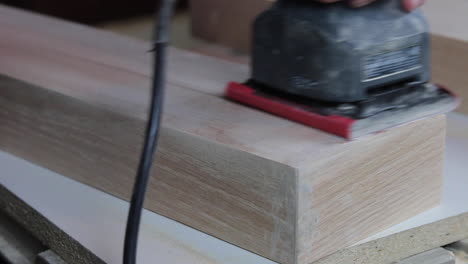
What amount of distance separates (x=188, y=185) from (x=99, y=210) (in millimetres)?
153

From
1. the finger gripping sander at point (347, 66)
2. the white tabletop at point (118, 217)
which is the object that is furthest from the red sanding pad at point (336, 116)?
the white tabletop at point (118, 217)

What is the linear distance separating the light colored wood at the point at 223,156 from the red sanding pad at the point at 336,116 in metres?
0.01

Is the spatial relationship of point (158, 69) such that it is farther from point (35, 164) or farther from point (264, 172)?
point (35, 164)

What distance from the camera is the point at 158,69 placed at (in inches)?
30.2

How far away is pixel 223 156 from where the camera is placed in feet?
2.88

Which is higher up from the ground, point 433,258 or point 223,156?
point 223,156

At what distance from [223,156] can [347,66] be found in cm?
20

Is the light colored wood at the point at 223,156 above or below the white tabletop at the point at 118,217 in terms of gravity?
above

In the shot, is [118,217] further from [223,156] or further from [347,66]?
[347,66]

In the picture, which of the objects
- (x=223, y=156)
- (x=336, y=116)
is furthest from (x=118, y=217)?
(x=336, y=116)

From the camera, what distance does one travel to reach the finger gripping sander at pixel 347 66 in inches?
35.9

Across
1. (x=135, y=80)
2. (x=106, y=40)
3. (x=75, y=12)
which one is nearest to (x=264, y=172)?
(x=135, y=80)

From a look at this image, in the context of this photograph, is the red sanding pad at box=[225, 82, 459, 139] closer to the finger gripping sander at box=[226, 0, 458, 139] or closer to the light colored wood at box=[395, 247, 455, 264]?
the finger gripping sander at box=[226, 0, 458, 139]

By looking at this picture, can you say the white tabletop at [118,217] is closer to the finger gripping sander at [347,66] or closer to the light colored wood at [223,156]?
the light colored wood at [223,156]
